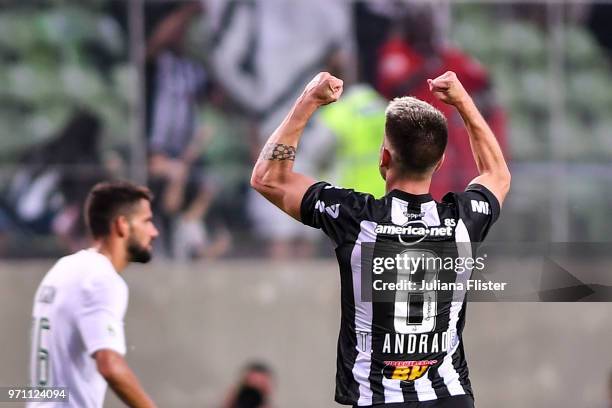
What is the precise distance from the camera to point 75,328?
5.09 metres

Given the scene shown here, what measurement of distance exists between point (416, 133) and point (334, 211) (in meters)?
0.39

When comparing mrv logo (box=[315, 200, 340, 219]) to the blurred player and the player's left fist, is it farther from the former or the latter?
A: the blurred player

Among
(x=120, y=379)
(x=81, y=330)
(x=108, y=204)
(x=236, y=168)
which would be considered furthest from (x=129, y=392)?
(x=236, y=168)

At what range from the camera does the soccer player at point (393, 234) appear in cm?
405

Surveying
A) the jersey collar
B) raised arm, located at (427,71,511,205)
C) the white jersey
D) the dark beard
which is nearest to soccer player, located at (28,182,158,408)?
the white jersey

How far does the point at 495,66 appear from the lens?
1013 centimetres

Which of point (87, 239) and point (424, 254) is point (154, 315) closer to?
point (87, 239)

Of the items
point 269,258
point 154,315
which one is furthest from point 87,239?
point 269,258

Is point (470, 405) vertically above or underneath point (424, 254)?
underneath

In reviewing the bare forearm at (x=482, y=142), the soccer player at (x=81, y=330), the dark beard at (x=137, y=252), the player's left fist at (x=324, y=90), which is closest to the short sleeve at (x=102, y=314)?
the soccer player at (x=81, y=330)

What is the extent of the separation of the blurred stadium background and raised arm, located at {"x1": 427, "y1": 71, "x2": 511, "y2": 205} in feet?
16.3

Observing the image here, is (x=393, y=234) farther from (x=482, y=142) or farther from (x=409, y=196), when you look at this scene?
(x=482, y=142)

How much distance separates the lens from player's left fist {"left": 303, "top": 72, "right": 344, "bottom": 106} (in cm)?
414

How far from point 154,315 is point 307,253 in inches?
54.2
